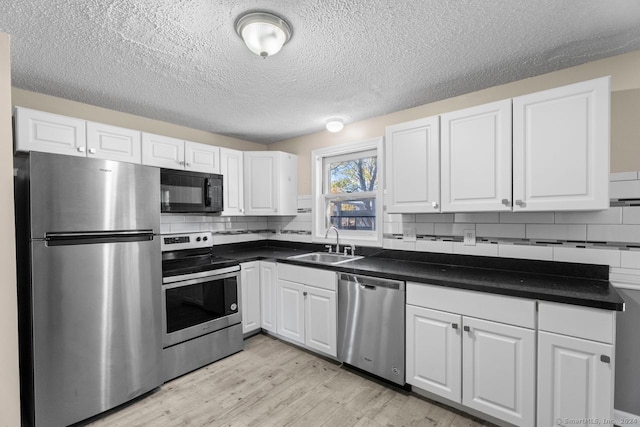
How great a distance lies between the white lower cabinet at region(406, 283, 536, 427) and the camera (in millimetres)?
1709

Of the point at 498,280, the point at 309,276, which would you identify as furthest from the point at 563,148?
the point at 309,276

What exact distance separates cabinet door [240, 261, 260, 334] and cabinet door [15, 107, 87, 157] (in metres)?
1.71

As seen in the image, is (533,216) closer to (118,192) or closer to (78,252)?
(118,192)

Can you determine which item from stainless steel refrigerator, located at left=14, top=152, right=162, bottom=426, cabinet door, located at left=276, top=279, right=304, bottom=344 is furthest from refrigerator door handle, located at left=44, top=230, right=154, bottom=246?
cabinet door, located at left=276, top=279, right=304, bottom=344

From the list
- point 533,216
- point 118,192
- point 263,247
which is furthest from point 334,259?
point 118,192

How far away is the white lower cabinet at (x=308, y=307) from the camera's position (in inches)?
103

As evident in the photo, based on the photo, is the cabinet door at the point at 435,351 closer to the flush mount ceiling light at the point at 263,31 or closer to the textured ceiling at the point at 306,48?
the textured ceiling at the point at 306,48

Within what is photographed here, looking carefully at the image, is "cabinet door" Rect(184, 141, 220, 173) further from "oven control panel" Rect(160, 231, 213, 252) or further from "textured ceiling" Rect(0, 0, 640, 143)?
"oven control panel" Rect(160, 231, 213, 252)

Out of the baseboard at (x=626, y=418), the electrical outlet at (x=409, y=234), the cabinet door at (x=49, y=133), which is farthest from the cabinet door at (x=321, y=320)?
the cabinet door at (x=49, y=133)

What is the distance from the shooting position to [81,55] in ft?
6.00

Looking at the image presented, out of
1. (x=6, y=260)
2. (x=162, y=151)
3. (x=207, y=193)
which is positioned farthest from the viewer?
(x=207, y=193)

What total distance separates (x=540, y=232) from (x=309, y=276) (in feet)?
6.17

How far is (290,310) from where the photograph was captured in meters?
2.94

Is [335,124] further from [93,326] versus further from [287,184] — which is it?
[93,326]
